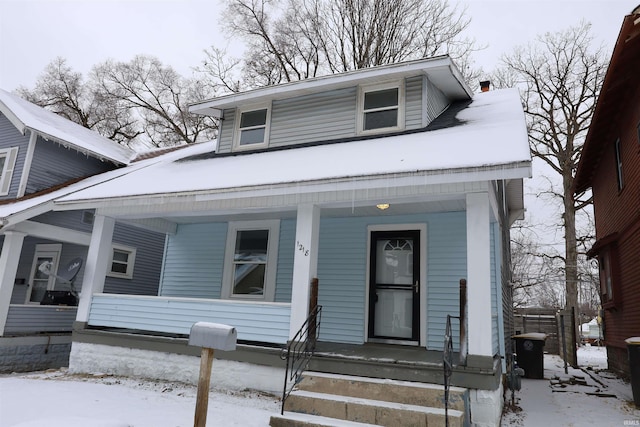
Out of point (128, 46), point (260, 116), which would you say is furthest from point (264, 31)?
point (128, 46)

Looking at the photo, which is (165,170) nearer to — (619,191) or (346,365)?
(346,365)

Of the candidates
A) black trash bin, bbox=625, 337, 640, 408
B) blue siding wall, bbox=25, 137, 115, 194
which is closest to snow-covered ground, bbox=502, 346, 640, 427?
black trash bin, bbox=625, 337, 640, 408

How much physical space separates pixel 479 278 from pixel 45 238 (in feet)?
34.0

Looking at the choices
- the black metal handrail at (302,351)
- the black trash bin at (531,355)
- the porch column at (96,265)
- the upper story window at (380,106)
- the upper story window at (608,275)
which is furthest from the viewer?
the upper story window at (608,275)

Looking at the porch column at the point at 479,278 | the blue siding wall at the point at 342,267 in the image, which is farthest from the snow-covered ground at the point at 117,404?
the porch column at the point at 479,278

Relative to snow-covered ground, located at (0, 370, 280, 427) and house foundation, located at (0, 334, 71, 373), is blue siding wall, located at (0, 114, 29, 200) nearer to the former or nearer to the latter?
house foundation, located at (0, 334, 71, 373)

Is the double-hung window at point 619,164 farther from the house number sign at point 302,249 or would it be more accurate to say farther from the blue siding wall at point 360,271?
the house number sign at point 302,249

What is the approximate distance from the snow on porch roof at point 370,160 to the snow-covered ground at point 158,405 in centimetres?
307

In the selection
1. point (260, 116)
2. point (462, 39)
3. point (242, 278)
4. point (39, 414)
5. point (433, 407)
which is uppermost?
point (462, 39)

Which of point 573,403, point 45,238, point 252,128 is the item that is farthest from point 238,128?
point 573,403

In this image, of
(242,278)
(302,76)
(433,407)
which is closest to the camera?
(433,407)

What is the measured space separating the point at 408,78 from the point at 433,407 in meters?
5.99

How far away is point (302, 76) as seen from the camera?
20531 millimetres

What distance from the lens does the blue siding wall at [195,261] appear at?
9406 mm
